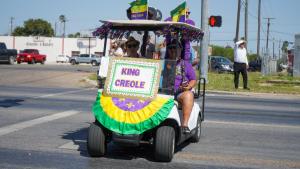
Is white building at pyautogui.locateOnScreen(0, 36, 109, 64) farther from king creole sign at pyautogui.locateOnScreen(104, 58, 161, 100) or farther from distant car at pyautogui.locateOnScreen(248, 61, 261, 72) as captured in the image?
king creole sign at pyautogui.locateOnScreen(104, 58, 161, 100)

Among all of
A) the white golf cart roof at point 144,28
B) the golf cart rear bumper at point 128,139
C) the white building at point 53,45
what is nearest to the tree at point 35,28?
the white building at point 53,45

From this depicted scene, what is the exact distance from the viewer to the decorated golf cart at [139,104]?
729 cm

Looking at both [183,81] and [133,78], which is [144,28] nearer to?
[183,81]

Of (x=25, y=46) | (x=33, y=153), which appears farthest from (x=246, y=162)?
(x=25, y=46)

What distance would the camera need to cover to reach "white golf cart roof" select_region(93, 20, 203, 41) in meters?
8.06

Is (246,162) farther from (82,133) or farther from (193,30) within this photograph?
(82,133)

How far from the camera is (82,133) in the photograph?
9594 mm

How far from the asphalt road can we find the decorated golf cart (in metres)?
0.29

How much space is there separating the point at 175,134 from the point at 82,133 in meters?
2.41

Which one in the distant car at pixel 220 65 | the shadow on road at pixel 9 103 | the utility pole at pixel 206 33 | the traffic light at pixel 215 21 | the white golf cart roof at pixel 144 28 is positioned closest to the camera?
Answer: the white golf cart roof at pixel 144 28

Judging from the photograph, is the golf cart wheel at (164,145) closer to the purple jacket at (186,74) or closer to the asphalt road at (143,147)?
the asphalt road at (143,147)

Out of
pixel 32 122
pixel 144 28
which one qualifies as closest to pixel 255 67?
pixel 32 122

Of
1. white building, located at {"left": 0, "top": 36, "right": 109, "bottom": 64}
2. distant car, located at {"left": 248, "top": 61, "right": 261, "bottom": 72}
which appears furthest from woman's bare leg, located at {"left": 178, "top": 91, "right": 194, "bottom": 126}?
white building, located at {"left": 0, "top": 36, "right": 109, "bottom": 64}

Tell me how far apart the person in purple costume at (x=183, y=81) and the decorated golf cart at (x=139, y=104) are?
96 mm
